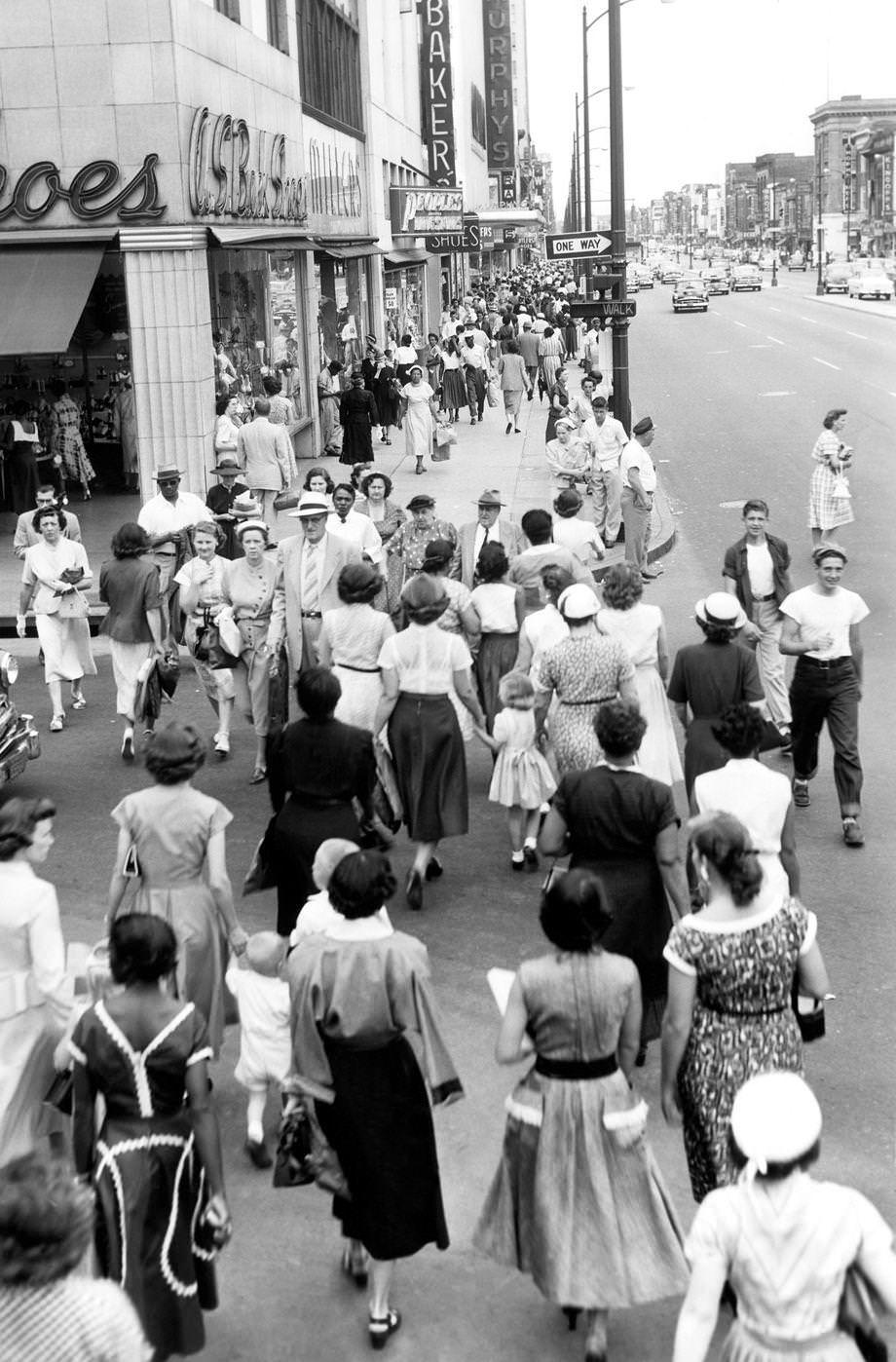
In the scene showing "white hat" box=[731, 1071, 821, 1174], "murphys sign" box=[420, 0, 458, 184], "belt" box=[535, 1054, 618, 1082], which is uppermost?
"murphys sign" box=[420, 0, 458, 184]

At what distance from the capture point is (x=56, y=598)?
40.4ft

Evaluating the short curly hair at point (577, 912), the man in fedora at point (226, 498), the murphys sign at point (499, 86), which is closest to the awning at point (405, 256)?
the man in fedora at point (226, 498)

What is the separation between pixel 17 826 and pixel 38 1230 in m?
2.29

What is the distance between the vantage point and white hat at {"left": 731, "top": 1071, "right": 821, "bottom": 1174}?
3.61m

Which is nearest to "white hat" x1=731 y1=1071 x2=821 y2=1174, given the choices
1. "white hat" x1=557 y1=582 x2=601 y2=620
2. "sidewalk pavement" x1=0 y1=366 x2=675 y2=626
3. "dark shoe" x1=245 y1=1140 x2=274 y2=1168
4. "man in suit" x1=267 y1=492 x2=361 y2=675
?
"dark shoe" x1=245 y1=1140 x2=274 y2=1168

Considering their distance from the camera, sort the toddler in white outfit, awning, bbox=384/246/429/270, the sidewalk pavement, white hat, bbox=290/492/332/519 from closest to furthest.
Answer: the toddler in white outfit
white hat, bbox=290/492/332/519
the sidewalk pavement
awning, bbox=384/246/429/270

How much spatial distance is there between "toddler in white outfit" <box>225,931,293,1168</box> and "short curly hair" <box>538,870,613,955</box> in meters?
1.57

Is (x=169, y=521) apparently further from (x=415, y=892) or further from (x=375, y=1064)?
(x=375, y=1064)

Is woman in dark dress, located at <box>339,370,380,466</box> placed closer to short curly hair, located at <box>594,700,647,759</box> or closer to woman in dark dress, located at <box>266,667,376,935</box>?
woman in dark dress, located at <box>266,667,376,935</box>

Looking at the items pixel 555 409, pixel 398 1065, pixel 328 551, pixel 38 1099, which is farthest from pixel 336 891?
pixel 555 409

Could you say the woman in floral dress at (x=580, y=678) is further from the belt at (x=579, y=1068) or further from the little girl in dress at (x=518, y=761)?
the belt at (x=579, y=1068)

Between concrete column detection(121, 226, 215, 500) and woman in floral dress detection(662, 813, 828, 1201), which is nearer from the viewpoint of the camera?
woman in floral dress detection(662, 813, 828, 1201)

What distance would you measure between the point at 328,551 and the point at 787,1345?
7.47 m

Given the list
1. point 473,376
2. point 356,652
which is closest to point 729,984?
point 356,652
